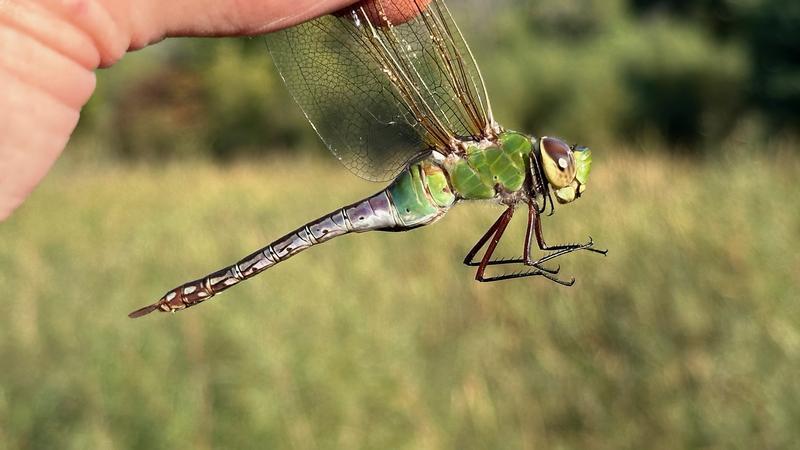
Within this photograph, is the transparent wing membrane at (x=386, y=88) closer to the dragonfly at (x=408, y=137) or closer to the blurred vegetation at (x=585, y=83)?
the dragonfly at (x=408, y=137)

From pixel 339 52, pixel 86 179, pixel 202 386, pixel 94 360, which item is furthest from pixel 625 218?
pixel 86 179

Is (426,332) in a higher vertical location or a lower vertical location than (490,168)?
lower

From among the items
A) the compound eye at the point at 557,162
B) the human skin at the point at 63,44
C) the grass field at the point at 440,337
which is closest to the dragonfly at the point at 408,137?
the compound eye at the point at 557,162

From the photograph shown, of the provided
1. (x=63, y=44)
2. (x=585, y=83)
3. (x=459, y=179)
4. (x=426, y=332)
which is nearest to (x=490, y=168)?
(x=459, y=179)

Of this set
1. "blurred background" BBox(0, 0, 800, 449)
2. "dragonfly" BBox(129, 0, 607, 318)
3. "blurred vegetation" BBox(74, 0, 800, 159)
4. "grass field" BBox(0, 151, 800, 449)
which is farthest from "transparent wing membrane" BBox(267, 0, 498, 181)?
"blurred vegetation" BBox(74, 0, 800, 159)

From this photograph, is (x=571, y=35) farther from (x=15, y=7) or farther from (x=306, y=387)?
(x=15, y=7)

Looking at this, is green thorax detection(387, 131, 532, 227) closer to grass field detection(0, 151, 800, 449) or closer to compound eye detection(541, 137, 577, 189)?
compound eye detection(541, 137, 577, 189)

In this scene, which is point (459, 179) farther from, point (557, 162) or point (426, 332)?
point (426, 332)
